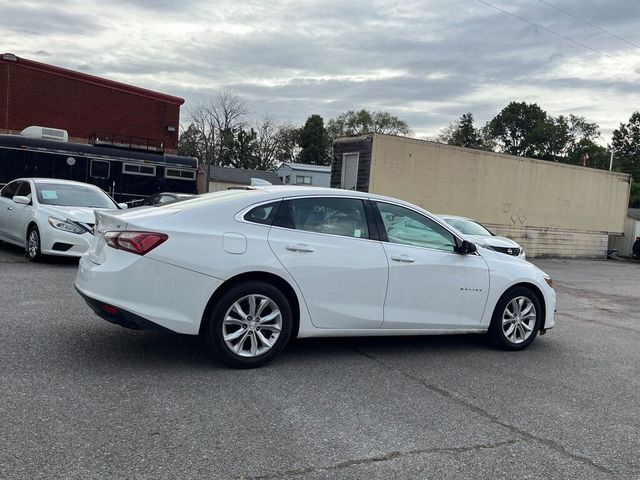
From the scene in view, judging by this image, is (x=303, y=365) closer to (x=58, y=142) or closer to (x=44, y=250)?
(x=44, y=250)

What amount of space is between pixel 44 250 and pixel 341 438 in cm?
810

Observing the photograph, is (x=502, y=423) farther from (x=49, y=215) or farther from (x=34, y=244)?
(x=34, y=244)

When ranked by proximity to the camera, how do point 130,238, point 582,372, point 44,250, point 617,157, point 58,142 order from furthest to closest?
point 617,157 → point 58,142 → point 44,250 → point 582,372 → point 130,238

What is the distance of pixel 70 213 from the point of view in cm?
1020

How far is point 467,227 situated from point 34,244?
392 inches

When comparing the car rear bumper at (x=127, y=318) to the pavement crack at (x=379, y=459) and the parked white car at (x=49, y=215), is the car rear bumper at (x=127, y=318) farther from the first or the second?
the parked white car at (x=49, y=215)

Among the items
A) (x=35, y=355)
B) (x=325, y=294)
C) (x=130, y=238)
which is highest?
(x=130, y=238)

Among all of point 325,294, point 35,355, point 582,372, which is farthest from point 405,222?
point 35,355

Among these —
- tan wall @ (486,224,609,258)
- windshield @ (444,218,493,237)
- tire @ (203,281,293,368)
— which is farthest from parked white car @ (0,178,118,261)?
tan wall @ (486,224,609,258)

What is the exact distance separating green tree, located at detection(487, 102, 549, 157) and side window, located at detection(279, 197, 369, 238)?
3085 inches

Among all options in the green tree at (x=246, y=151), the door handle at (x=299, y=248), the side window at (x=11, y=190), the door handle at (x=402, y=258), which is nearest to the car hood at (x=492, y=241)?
the door handle at (x=402, y=258)

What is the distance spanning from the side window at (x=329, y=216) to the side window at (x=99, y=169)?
14.8 metres

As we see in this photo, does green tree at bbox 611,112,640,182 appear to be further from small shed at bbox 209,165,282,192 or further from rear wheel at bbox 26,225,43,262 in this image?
rear wheel at bbox 26,225,43,262

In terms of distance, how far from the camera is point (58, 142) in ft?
58.5
